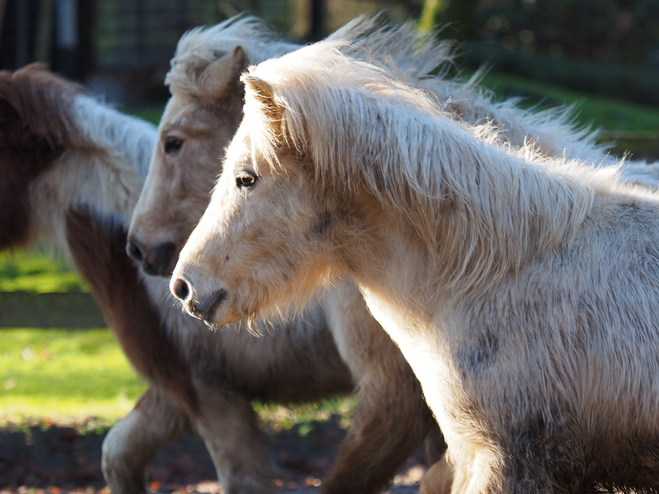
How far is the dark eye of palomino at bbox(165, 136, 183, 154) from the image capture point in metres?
3.29

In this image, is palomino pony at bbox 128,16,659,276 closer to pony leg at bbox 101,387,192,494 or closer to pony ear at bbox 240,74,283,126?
pony leg at bbox 101,387,192,494

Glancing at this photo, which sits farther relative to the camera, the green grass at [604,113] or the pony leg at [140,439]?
the green grass at [604,113]

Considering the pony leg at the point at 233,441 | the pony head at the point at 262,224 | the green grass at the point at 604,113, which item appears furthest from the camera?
the green grass at the point at 604,113

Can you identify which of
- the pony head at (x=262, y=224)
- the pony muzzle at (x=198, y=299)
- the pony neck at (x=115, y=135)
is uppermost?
the pony head at (x=262, y=224)

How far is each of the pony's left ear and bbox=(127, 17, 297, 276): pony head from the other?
1230 mm

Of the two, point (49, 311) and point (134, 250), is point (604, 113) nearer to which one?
point (49, 311)

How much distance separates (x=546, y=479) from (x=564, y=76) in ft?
56.5

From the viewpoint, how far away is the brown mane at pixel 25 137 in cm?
369

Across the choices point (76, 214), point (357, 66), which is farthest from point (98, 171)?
point (357, 66)

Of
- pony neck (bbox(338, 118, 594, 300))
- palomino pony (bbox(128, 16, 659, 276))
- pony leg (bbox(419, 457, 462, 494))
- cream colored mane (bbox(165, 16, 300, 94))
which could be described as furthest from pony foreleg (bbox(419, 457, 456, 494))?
cream colored mane (bbox(165, 16, 300, 94))

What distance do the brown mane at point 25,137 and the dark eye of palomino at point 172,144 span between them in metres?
0.68

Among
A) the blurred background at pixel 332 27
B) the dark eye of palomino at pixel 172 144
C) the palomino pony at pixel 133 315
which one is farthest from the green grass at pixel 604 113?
the dark eye of palomino at pixel 172 144

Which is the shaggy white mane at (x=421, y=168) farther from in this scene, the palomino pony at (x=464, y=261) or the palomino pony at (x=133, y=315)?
the palomino pony at (x=133, y=315)

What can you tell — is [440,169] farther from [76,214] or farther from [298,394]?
[76,214]
